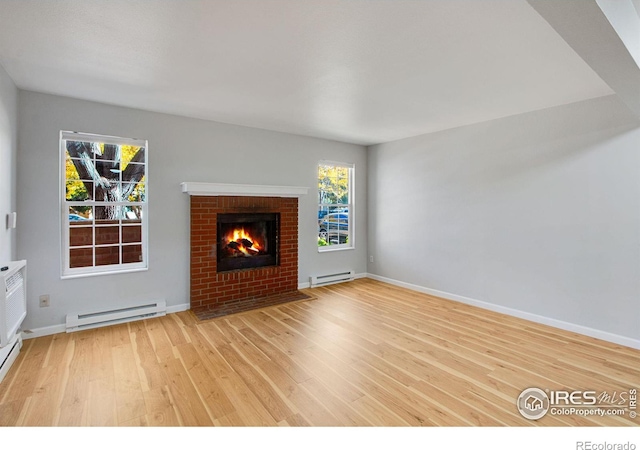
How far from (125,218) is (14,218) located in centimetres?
101

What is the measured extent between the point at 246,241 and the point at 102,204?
6.08 feet

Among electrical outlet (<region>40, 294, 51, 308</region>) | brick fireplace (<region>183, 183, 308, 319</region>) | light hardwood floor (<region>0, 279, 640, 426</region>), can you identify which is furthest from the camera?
brick fireplace (<region>183, 183, 308, 319</region>)

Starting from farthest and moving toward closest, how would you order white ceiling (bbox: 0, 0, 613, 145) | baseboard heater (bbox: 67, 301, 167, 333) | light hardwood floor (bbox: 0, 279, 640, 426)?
baseboard heater (bbox: 67, 301, 167, 333)
light hardwood floor (bbox: 0, 279, 640, 426)
white ceiling (bbox: 0, 0, 613, 145)

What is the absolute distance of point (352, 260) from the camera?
229 inches

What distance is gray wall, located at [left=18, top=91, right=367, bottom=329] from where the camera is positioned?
3.21 meters

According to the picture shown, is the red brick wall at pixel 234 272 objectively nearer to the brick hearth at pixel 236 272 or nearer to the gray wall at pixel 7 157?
the brick hearth at pixel 236 272

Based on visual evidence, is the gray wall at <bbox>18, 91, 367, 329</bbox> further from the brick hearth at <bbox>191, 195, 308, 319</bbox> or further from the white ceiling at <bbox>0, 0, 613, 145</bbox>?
the white ceiling at <bbox>0, 0, 613, 145</bbox>

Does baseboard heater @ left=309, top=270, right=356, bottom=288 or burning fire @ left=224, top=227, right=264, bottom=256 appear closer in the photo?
burning fire @ left=224, top=227, right=264, bottom=256

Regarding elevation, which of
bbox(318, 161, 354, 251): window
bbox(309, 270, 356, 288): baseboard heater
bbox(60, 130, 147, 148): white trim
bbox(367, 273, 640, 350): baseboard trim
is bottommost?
bbox(367, 273, 640, 350): baseboard trim

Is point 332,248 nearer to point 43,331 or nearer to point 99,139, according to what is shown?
point 99,139

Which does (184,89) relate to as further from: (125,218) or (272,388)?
(272,388)

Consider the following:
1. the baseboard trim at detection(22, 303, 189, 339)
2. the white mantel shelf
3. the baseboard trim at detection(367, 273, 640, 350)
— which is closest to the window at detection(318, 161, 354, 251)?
the white mantel shelf

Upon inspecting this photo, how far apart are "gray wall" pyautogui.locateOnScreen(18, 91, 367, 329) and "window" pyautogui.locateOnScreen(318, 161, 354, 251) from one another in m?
0.18

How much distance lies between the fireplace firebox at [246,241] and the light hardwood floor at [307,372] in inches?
38.3
